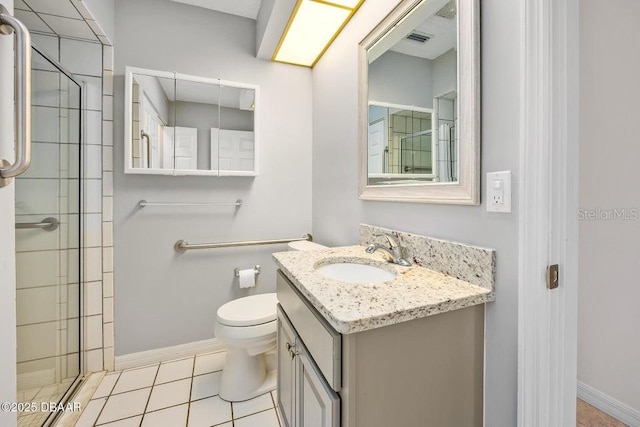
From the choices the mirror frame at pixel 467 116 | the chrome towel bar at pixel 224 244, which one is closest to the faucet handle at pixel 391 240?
the mirror frame at pixel 467 116

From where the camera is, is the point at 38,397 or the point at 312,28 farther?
the point at 312,28

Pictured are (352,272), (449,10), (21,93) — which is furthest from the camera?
(352,272)

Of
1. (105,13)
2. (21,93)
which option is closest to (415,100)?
(21,93)

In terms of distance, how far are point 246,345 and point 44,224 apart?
1.21 m

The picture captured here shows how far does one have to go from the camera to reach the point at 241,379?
5.00 ft

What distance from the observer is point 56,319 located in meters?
1.50

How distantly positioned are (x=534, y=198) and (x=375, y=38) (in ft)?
3.53

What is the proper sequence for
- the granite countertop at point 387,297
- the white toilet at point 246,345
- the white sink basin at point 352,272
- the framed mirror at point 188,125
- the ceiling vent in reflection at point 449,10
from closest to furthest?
1. the granite countertop at point 387,297
2. the ceiling vent in reflection at point 449,10
3. the white sink basin at point 352,272
4. the white toilet at point 246,345
5. the framed mirror at point 188,125

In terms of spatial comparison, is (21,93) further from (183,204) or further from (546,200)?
(546,200)

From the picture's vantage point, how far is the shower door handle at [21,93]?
2.32 ft

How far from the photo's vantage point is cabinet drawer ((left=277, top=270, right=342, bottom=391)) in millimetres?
717

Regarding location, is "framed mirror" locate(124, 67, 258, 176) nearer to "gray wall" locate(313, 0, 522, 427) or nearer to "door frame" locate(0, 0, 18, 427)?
"door frame" locate(0, 0, 18, 427)

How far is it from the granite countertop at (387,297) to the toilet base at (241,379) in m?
0.79

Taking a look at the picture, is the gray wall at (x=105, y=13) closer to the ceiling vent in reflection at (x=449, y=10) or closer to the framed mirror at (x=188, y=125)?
the framed mirror at (x=188, y=125)
